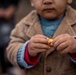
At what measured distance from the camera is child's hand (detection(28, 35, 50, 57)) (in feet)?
6.07

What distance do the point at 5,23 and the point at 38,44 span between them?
9.39 ft

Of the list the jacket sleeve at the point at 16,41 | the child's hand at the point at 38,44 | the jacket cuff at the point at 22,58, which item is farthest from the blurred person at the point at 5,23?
the child's hand at the point at 38,44

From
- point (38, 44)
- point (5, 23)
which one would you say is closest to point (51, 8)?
point (38, 44)

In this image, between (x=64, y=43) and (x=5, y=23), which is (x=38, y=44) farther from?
(x=5, y=23)

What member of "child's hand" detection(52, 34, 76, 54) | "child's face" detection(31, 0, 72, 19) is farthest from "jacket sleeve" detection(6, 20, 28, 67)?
"child's hand" detection(52, 34, 76, 54)

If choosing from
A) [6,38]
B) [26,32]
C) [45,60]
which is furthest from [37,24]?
[6,38]

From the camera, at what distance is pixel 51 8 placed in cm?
199

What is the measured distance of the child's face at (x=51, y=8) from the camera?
1.99m

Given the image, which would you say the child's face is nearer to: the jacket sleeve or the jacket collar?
the jacket collar

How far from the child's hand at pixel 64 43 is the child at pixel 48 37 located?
0.06 meters

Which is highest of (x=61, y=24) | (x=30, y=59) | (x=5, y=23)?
(x=61, y=24)

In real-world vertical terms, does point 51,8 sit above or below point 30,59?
above

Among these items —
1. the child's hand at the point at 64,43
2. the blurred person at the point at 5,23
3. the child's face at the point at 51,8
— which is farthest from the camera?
the blurred person at the point at 5,23

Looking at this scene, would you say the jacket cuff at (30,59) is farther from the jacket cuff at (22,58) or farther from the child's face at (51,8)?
the child's face at (51,8)
